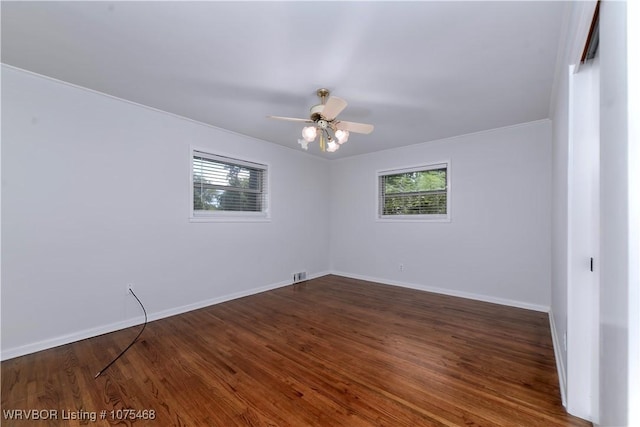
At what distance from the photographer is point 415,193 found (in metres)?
4.62

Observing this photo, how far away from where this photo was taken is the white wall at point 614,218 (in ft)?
2.32

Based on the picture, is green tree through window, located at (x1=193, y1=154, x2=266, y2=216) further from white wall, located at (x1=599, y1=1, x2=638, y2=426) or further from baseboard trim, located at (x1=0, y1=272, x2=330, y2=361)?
white wall, located at (x1=599, y1=1, x2=638, y2=426)

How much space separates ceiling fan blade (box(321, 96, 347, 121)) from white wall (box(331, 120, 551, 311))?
2.61 meters

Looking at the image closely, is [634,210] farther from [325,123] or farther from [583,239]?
[325,123]

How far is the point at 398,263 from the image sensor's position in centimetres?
469

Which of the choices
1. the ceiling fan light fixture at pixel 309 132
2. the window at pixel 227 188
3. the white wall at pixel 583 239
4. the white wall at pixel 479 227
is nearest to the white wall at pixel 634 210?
the white wall at pixel 583 239

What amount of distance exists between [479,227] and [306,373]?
328 cm

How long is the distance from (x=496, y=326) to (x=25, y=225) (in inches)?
190

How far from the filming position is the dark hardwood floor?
1.63 m

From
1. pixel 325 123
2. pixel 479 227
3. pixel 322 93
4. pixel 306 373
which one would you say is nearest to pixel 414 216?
pixel 479 227

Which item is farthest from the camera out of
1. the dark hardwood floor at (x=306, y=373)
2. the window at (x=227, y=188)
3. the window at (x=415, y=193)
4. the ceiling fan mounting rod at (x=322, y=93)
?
the window at (x=415, y=193)

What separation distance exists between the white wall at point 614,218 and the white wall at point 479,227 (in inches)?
121

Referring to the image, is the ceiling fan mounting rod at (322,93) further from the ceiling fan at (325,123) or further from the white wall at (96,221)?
the white wall at (96,221)

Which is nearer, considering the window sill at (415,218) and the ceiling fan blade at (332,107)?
the ceiling fan blade at (332,107)
